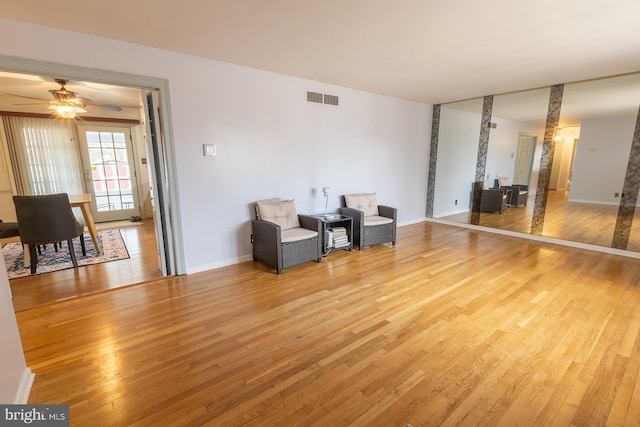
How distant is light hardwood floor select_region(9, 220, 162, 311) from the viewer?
9.48 feet

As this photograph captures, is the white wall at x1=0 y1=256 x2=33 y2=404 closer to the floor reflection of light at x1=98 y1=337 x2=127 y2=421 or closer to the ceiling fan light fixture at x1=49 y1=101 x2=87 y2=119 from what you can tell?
the floor reflection of light at x1=98 y1=337 x2=127 y2=421

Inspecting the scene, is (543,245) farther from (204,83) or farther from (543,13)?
(204,83)

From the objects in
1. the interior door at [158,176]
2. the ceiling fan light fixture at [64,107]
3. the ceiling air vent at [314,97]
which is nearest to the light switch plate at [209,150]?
the interior door at [158,176]

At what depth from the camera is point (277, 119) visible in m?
3.93

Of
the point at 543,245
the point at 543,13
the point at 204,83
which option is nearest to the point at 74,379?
the point at 204,83

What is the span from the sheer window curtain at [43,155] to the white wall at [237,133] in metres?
4.47

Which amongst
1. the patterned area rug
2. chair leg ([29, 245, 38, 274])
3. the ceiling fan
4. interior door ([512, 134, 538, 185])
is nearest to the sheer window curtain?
the patterned area rug

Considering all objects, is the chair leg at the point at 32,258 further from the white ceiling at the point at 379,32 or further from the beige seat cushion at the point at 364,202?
the beige seat cushion at the point at 364,202

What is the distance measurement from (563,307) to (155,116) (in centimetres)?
469

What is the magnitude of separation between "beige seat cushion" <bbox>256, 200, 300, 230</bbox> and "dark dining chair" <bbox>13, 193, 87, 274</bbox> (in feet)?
8.01

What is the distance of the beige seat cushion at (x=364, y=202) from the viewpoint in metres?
4.71

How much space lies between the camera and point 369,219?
15.1ft

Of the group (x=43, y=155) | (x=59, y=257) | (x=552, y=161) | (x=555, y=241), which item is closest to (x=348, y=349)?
(x=59, y=257)

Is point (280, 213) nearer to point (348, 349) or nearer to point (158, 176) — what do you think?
point (158, 176)
